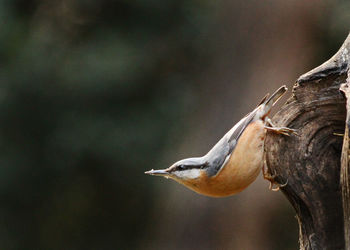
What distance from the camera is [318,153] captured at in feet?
8.48

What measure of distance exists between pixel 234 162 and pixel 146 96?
3.64 m

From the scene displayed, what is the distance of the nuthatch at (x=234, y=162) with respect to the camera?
2564 mm

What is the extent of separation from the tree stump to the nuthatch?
0.07 m

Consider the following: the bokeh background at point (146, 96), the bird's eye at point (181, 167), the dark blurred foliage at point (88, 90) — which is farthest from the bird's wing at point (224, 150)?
the dark blurred foliage at point (88, 90)

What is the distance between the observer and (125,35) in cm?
602

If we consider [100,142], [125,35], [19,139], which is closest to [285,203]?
[100,142]

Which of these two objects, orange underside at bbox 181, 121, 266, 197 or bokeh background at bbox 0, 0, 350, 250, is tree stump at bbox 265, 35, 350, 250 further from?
bokeh background at bbox 0, 0, 350, 250

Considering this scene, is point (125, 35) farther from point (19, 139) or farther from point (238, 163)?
point (238, 163)

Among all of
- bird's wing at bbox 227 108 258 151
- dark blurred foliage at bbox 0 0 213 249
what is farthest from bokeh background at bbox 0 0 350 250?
bird's wing at bbox 227 108 258 151

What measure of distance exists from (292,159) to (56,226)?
15.2 feet

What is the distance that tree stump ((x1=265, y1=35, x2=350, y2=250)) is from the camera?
2.55 meters

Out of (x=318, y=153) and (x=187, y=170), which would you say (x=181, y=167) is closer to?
(x=187, y=170)

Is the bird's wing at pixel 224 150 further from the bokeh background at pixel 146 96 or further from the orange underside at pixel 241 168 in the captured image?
the bokeh background at pixel 146 96

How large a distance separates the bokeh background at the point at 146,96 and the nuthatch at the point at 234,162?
119 inches
